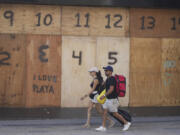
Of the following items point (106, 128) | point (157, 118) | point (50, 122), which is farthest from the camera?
point (157, 118)

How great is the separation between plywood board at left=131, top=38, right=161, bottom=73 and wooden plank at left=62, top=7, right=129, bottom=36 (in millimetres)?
669

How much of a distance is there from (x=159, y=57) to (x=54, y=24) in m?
4.22

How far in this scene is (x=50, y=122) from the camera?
424 inches

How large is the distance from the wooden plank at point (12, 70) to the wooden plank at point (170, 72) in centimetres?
537

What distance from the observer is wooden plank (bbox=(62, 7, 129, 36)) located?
13.1m

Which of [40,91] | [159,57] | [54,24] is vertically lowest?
[40,91]

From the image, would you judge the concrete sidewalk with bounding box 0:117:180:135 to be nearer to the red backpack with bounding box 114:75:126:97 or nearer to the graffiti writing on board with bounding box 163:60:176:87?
the red backpack with bounding box 114:75:126:97

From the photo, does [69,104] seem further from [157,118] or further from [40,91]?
[157,118]

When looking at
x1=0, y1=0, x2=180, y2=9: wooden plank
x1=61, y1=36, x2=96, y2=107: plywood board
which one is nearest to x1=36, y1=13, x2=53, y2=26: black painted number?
x1=0, y1=0, x2=180, y2=9: wooden plank

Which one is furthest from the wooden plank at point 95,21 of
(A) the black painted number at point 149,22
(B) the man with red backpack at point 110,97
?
(B) the man with red backpack at point 110,97

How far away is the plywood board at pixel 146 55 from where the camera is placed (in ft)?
43.9

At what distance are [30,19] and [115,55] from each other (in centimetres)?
345

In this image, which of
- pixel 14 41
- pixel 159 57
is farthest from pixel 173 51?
pixel 14 41

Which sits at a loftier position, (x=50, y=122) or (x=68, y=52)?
(x=68, y=52)
